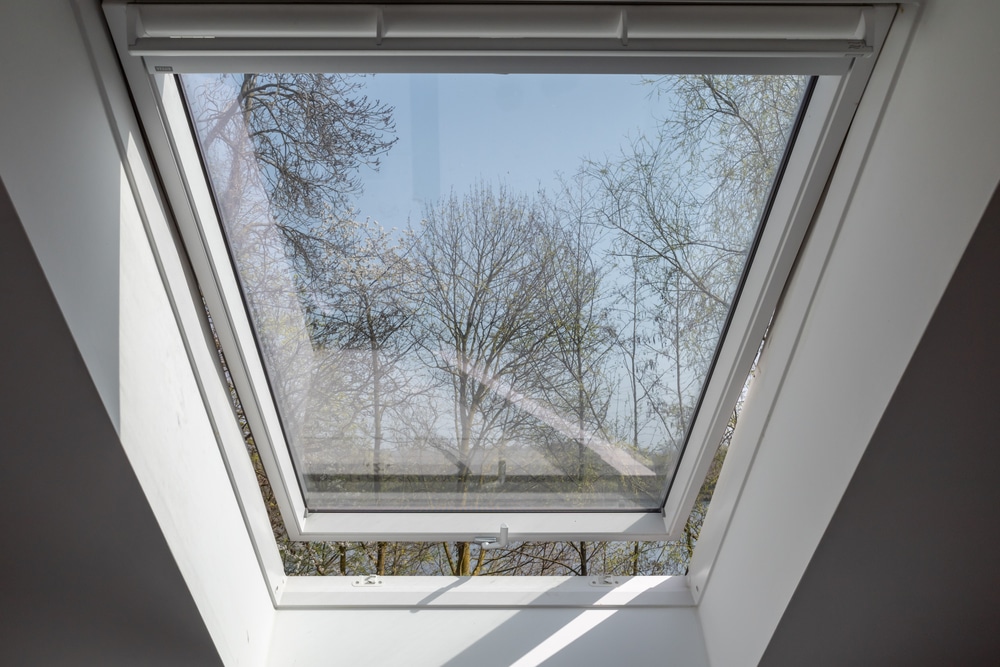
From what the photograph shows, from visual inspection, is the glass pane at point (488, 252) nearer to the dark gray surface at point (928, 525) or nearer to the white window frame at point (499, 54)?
the white window frame at point (499, 54)

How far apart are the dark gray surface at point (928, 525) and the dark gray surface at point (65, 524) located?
4.19 ft

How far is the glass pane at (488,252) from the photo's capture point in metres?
1.36

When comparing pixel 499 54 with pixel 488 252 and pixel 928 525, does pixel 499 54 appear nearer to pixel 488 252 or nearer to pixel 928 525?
pixel 488 252

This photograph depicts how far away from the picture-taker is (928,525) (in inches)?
56.9

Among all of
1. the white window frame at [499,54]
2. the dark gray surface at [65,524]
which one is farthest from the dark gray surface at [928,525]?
the dark gray surface at [65,524]

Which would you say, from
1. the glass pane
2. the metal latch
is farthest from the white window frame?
the metal latch

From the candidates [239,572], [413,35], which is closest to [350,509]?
[239,572]

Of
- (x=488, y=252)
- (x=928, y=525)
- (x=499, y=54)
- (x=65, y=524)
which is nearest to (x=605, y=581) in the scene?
(x=928, y=525)

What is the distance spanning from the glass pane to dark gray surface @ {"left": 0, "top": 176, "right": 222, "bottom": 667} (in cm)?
49

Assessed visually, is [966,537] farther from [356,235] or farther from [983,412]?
[356,235]

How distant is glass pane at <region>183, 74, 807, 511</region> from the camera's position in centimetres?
136

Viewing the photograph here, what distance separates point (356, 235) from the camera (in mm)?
1504

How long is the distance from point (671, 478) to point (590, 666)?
537mm

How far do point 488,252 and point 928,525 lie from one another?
103 cm
